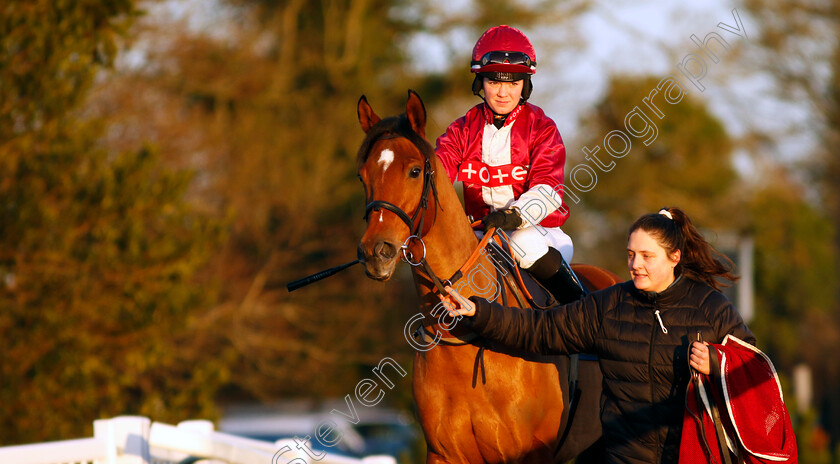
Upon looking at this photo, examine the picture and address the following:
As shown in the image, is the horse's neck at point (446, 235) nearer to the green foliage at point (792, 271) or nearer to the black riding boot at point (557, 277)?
the black riding boot at point (557, 277)

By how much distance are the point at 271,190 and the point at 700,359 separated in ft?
39.1

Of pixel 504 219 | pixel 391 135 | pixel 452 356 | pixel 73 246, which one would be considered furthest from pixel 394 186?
pixel 73 246

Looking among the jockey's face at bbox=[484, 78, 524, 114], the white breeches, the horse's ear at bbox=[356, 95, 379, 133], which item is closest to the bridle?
the horse's ear at bbox=[356, 95, 379, 133]

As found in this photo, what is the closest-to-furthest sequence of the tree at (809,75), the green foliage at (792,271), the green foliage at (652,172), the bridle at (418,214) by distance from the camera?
the bridle at (418,214) < the tree at (809,75) < the green foliage at (652,172) < the green foliage at (792,271)

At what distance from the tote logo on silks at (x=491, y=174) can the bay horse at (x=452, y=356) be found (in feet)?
1.42

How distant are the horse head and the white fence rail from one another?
42.4 inches

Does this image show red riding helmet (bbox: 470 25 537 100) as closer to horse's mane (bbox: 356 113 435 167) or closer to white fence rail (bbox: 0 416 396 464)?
horse's mane (bbox: 356 113 435 167)

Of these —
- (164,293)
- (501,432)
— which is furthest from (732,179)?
(501,432)

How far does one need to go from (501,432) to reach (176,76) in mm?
11218

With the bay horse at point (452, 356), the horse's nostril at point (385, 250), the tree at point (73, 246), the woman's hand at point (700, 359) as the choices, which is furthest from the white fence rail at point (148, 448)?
the tree at point (73, 246)

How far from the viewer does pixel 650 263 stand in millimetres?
3201

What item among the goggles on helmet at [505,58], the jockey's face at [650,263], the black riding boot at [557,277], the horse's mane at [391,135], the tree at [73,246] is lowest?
the jockey's face at [650,263]

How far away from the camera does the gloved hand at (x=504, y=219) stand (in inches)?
145

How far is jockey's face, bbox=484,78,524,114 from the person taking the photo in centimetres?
398
